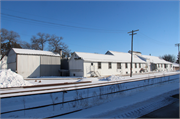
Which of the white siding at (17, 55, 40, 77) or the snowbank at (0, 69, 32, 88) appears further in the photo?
the white siding at (17, 55, 40, 77)

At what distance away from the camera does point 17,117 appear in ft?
18.0

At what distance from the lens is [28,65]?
25172 millimetres

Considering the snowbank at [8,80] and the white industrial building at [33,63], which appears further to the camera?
the white industrial building at [33,63]

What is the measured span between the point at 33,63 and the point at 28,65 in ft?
3.46

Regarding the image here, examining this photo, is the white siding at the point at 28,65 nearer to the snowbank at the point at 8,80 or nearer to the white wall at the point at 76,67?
the white wall at the point at 76,67

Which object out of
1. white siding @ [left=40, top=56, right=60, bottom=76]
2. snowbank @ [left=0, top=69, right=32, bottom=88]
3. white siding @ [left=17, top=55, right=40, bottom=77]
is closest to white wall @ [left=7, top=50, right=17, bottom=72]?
white siding @ [left=17, top=55, right=40, bottom=77]

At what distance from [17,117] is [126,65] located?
30129mm

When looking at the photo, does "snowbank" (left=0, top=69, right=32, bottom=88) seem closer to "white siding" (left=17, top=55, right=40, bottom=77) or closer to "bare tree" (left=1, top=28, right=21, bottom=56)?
"white siding" (left=17, top=55, right=40, bottom=77)

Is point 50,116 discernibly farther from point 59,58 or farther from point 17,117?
point 59,58

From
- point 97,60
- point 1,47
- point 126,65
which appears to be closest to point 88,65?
point 97,60

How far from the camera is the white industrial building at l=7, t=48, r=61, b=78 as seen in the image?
24.5m

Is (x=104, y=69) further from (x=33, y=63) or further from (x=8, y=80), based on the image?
(x=8, y=80)

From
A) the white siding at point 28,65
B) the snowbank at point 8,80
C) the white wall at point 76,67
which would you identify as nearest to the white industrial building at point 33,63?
the white siding at point 28,65

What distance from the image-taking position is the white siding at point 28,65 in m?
24.3
